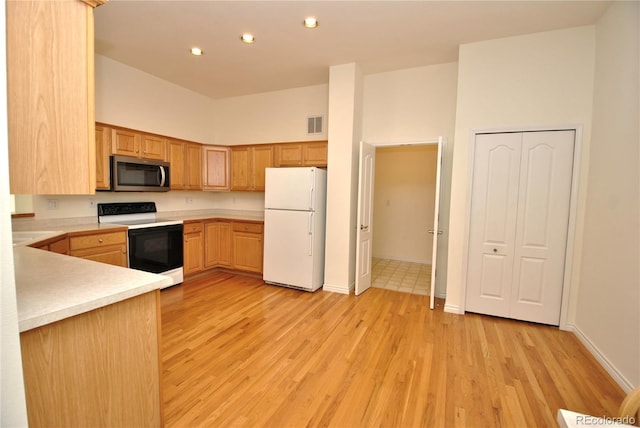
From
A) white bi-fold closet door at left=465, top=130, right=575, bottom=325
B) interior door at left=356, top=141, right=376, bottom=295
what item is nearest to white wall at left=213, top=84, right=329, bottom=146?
interior door at left=356, top=141, right=376, bottom=295

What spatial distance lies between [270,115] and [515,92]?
11.3ft

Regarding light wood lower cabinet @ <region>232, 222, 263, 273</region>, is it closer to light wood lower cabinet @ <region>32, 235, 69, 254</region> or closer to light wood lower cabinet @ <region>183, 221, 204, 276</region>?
light wood lower cabinet @ <region>183, 221, 204, 276</region>

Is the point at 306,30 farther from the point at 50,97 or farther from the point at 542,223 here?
the point at 542,223

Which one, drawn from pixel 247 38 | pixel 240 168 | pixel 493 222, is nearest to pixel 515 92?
pixel 493 222

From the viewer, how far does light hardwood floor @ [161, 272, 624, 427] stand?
184cm

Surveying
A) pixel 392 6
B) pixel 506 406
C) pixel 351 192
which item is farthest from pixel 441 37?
pixel 506 406

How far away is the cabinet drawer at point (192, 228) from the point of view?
421 centimetres

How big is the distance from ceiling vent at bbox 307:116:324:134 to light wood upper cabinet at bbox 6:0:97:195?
3.52 metres

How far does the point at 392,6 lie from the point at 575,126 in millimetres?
2137

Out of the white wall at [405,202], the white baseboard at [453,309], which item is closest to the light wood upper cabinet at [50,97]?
the white baseboard at [453,309]

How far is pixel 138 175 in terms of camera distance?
3787 mm

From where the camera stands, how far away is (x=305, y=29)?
297cm

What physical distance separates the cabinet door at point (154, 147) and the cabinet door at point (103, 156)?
442 mm

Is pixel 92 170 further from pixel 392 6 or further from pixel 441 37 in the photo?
pixel 441 37
